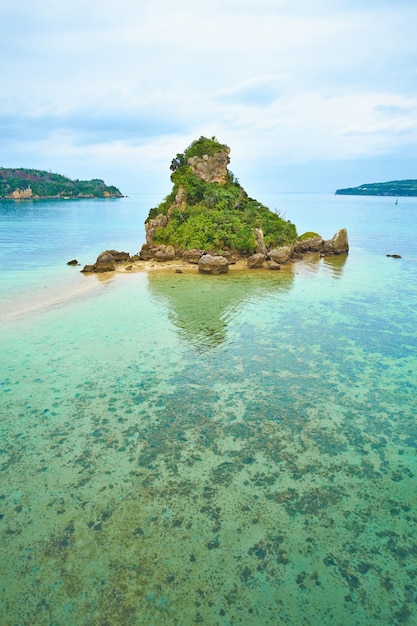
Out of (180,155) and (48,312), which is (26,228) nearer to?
(180,155)

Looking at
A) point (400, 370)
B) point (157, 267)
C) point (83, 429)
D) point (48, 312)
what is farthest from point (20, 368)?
point (157, 267)

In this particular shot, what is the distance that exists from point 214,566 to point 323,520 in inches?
90.7

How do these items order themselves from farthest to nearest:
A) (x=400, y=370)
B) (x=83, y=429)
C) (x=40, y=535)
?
(x=400, y=370) → (x=83, y=429) → (x=40, y=535)

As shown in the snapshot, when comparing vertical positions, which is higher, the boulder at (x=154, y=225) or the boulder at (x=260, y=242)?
the boulder at (x=154, y=225)

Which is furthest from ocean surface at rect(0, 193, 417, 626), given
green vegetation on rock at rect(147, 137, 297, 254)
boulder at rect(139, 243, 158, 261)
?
green vegetation on rock at rect(147, 137, 297, 254)

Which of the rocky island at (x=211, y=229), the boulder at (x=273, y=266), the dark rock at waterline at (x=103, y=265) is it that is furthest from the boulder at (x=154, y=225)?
the boulder at (x=273, y=266)

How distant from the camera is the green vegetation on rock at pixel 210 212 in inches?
1294

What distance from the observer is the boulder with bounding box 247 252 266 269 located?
30625 mm

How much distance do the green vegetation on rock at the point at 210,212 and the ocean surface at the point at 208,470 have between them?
50.7ft

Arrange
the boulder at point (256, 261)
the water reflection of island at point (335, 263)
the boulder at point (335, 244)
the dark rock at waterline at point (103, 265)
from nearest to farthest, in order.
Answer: the dark rock at waterline at point (103, 265) → the water reflection of island at point (335, 263) → the boulder at point (256, 261) → the boulder at point (335, 244)

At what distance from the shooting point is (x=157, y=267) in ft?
101

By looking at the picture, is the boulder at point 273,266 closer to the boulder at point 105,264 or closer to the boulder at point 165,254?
the boulder at point 165,254

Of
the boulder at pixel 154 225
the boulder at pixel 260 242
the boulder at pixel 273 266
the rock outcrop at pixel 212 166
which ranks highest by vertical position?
the rock outcrop at pixel 212 166

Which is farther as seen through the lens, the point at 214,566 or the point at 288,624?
the point at 214,566
